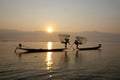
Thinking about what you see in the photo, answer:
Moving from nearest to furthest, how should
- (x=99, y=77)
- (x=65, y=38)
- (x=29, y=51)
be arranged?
(x=99, y=77) < (x=29, y=51) < (x=65, y=38)

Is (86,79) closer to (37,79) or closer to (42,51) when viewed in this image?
(37,79)

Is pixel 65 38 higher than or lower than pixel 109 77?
higher

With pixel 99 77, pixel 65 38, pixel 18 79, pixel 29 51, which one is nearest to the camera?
pixel 18 79

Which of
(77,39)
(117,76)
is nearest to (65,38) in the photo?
(77,39)

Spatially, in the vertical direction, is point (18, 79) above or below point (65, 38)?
below

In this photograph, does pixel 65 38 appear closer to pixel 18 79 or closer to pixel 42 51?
pixel 42 51

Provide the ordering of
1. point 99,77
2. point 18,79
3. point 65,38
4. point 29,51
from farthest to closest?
1. point 65,38
2. point 29,51
3. point 99,77
4. point 18,79

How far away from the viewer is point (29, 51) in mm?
69750

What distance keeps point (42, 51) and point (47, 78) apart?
155 ft

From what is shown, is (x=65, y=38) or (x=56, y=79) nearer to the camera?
(x=56, y=79)

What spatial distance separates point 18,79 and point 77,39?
213 feet

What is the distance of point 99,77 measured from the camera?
24938mm

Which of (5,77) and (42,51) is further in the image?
(42,51)

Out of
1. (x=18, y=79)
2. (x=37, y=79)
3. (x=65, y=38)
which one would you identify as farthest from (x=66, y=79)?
(x=65, y=38)
